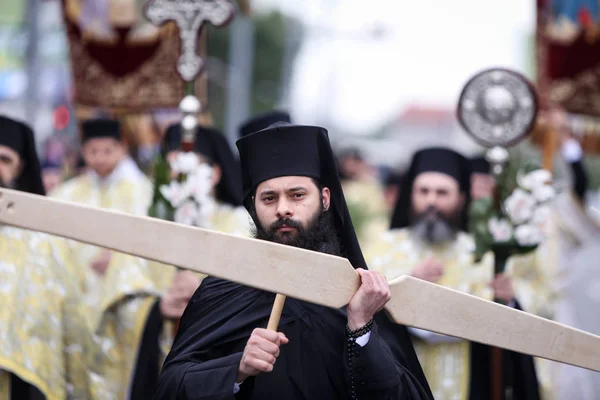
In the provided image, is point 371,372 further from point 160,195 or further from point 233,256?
point 160,195

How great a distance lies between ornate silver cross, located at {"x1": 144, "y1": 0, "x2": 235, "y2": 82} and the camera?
7.54 metres

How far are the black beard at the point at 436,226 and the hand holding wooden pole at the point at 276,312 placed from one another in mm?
3709

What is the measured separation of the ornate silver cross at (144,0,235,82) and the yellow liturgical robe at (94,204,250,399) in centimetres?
129

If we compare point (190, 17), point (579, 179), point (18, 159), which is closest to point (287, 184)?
point (18, 159)

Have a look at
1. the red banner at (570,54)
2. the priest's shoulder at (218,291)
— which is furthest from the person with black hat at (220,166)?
the priest's shoulder at (218,291)

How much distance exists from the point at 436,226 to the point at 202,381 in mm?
3808

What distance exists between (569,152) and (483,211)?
3.01 m

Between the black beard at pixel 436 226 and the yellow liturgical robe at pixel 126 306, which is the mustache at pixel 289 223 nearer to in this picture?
the black beard at pixel 436 226

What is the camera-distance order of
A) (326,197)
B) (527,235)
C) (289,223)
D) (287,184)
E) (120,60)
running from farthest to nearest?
(120,60)
(527,235)
(326,197)
(287,184)
(289,223)

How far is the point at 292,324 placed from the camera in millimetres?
4492

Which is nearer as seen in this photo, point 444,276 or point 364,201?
point 444,276

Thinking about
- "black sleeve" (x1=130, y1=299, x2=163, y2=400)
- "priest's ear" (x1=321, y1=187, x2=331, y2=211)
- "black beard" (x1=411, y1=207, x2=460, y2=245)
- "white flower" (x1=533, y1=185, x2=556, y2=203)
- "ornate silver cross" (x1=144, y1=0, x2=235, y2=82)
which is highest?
"ornate silver cross" (x1=144, y1=0, x2=235, y2=82)

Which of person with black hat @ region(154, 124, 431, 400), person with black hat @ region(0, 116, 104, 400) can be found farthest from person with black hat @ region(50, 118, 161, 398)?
person with black hat @ region(154, 124, 431, 400)

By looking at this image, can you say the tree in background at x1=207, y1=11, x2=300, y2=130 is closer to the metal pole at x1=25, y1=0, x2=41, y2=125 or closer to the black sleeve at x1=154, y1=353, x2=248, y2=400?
the metal pole at x1=25, y1=0, x2=41, y2=125
